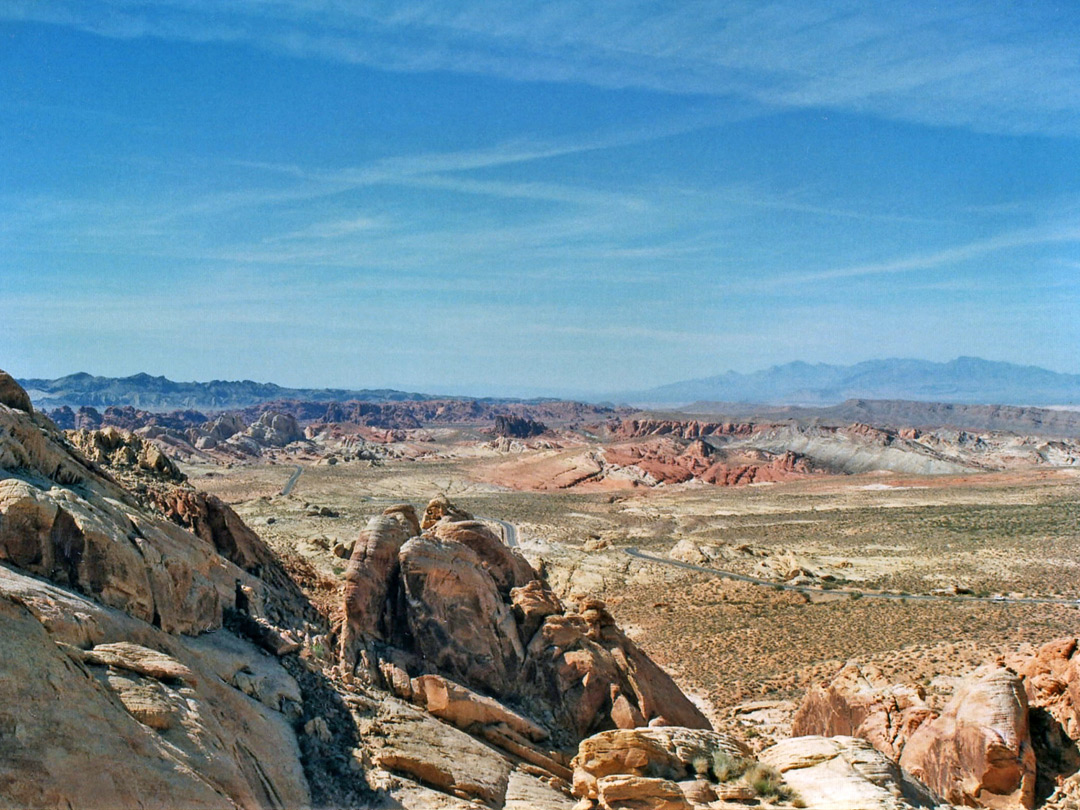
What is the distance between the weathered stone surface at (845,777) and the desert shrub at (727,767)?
0.60 m

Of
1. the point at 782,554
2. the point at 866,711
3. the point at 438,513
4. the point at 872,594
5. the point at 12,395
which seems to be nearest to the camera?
the point at 12,395

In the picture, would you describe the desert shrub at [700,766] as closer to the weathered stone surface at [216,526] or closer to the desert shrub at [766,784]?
the desert shrub at [766,784]

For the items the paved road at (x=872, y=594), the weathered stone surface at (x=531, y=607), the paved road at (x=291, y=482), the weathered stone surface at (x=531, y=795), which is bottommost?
the paved road at (x=872, y=594)

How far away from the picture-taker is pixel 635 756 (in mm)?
12391

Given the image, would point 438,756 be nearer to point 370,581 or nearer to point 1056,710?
point 370,581

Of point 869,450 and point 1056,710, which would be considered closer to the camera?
point 1056,710

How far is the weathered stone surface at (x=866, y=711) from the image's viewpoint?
633 inches

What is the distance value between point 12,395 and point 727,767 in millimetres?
16284

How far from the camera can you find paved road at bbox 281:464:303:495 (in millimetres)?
88088

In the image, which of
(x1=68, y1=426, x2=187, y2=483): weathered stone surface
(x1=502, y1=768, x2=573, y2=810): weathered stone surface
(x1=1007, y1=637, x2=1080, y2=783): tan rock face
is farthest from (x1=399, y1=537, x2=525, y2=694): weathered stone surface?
(x1=68, y1=426, x2=187, y2=483): weathered stone surface

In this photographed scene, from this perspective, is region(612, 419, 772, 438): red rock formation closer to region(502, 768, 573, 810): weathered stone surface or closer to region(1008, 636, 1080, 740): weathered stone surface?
region(1008, 636, 1080, 740): weathered stone surface

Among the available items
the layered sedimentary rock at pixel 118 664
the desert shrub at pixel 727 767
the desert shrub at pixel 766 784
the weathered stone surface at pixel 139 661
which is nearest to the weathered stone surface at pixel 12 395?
the layered sedimentary rock at pixel 118 664

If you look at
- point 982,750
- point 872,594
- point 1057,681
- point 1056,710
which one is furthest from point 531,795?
point 872,594

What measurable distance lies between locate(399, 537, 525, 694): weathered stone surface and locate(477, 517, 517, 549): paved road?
123ft
